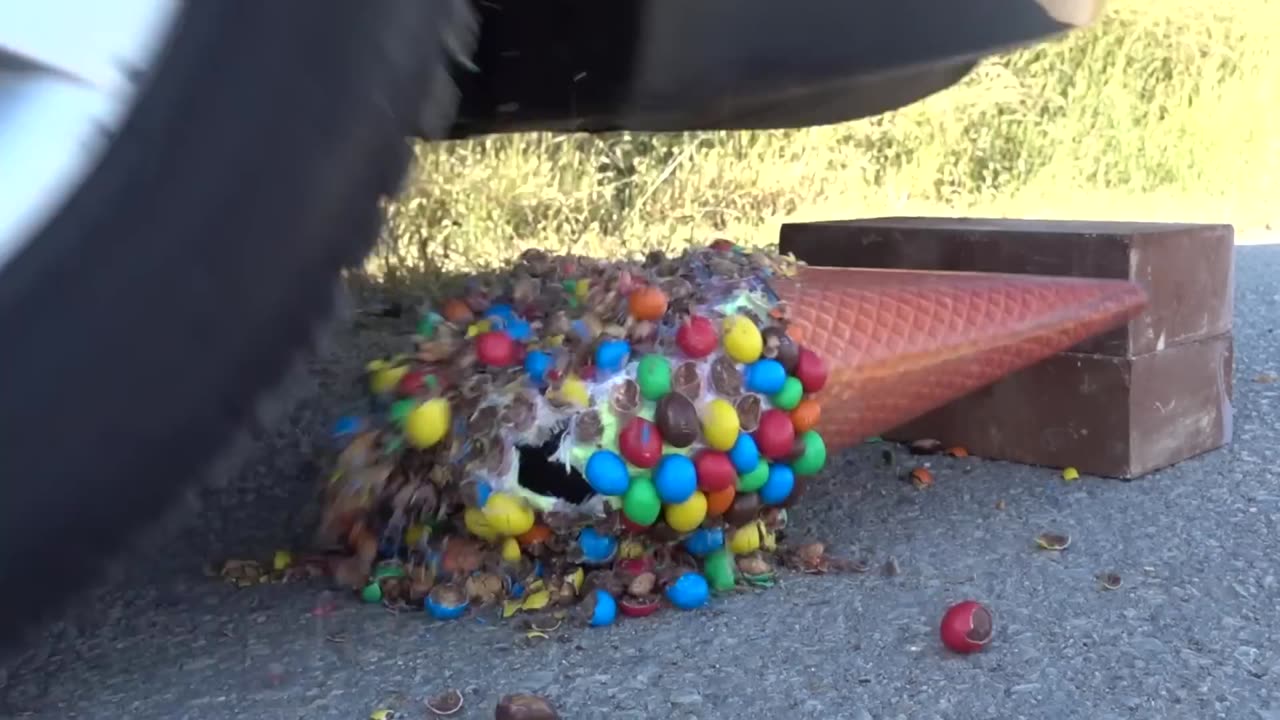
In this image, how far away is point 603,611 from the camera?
124 centimetres

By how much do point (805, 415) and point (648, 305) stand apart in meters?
0.21

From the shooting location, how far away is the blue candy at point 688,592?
1282mm

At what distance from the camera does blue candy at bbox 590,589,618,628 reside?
48.8 inches

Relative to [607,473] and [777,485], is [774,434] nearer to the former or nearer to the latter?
[777,485]

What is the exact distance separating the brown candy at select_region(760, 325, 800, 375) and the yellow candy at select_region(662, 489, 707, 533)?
0.18 m

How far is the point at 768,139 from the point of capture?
12.8ft

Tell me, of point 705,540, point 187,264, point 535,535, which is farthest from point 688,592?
point 187,264

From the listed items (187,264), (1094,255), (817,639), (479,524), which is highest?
(187,264)

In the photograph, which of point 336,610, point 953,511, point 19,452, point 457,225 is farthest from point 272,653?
point 457,225

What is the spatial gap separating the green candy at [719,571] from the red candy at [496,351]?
31 cm

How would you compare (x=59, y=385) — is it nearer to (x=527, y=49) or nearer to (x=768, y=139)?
(x=527, y=49)

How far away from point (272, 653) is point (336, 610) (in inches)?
5.0

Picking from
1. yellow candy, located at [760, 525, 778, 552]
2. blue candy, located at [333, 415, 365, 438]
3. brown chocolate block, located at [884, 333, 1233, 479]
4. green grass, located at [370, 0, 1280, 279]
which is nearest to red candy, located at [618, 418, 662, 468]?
yellow candy, located at [760, 525, 778, 552]

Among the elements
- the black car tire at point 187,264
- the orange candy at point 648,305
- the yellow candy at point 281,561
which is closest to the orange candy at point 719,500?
the orange candy at point 648,305
